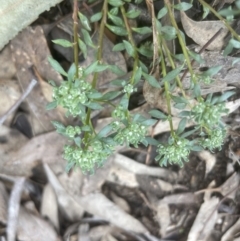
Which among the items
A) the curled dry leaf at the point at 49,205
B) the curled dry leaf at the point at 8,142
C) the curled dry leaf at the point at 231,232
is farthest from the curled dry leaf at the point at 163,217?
the curled dry leaf at the point at 8,142

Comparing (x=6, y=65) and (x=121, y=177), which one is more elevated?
(x=6, y=65)

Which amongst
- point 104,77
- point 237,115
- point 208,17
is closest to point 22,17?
point 104,77

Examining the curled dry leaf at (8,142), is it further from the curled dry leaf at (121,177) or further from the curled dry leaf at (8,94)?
the curled dry leaf at (121,177)

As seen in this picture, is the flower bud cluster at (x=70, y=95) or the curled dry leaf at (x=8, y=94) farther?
the curled dry leaf at (x=8, y=94)

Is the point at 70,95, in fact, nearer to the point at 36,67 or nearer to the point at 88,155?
the point at 88,155

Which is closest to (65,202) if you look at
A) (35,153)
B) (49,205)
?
(49,205)

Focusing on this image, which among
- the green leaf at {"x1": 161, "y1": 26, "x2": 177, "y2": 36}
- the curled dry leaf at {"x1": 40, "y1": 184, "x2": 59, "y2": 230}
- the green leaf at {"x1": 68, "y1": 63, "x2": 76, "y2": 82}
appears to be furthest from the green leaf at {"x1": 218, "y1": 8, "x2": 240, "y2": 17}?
the curled dry leaf at {"x1": 40, "y1": 184, "x2": 59, "y2": 230}

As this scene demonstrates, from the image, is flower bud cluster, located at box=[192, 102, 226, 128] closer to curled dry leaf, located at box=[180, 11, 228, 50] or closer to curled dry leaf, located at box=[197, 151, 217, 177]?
curled dry leaf, located at box=[180, 11, 228, 50]

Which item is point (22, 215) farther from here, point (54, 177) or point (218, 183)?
point (218, 183)
